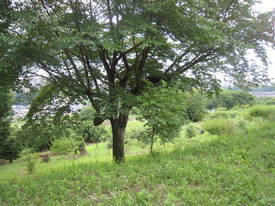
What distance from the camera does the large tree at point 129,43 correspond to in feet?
12.7

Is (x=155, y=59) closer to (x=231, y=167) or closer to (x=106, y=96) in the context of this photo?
(x=106, y=96)

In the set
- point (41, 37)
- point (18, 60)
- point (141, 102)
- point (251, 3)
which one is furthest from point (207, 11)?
point (18, 60)

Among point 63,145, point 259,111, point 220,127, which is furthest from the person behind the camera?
point 259,111

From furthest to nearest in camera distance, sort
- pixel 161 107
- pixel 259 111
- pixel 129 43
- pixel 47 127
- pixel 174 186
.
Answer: pixel 259 111
pixel 47 127
pixel 129 43
pixel 161 107
pixel 174 186

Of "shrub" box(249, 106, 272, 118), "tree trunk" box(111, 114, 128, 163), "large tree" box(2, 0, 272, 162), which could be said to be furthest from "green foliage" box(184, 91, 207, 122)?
"shrub" box(249, 106, 272, 118)

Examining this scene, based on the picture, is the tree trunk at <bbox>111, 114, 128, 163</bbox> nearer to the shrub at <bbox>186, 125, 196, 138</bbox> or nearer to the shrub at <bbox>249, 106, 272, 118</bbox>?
the shrub at <bbox>186, 125, 196, 138</bbox>

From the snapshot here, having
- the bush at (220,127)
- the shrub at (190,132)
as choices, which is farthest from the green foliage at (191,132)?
the bush at (220,127)

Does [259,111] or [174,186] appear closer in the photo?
[174,186]

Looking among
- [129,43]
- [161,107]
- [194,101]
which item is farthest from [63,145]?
[161,107]

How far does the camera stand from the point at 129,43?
5.47 metres

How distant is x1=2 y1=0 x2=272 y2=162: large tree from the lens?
12.7 feet

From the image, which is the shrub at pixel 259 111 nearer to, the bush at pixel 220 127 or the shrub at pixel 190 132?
the shrub at pixel 190 132

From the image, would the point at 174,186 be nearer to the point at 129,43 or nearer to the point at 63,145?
the point at 129,43

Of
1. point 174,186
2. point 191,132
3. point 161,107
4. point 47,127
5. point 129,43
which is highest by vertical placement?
point 129,43
